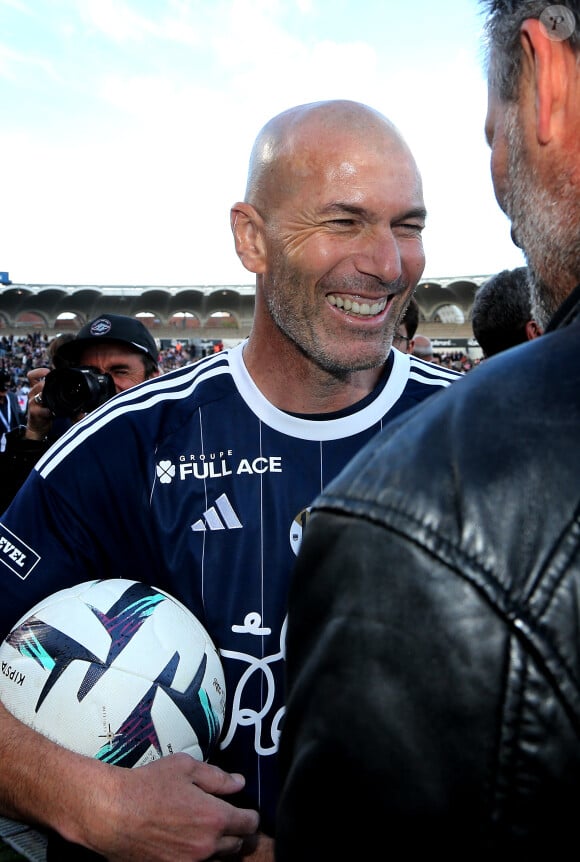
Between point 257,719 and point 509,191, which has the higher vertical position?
point 509,191

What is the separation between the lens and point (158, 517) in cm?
206

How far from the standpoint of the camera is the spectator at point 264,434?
198 centimetres

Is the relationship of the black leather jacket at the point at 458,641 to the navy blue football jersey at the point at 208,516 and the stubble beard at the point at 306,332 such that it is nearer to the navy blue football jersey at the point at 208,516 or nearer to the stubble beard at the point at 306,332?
the navy blue football jersey at the point at 208,516

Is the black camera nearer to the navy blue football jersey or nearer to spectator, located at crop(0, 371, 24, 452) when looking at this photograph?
the navy blue football jersey

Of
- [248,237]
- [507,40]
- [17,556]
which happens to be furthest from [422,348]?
[507,40]

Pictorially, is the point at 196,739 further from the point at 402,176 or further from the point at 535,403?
the point at 402,176

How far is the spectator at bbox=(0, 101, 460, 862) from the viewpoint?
1978 millimetres

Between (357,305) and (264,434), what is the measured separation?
1.63 ft

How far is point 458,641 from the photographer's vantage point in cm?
63

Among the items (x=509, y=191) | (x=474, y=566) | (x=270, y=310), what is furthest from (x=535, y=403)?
(x=270, y=310)

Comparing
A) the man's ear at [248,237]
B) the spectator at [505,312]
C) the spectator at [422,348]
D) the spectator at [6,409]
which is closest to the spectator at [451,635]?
the man's ear at [248,237]

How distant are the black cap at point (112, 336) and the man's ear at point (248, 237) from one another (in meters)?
1.86

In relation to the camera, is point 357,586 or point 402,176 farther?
point 402,176

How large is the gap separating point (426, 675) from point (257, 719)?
144cm
